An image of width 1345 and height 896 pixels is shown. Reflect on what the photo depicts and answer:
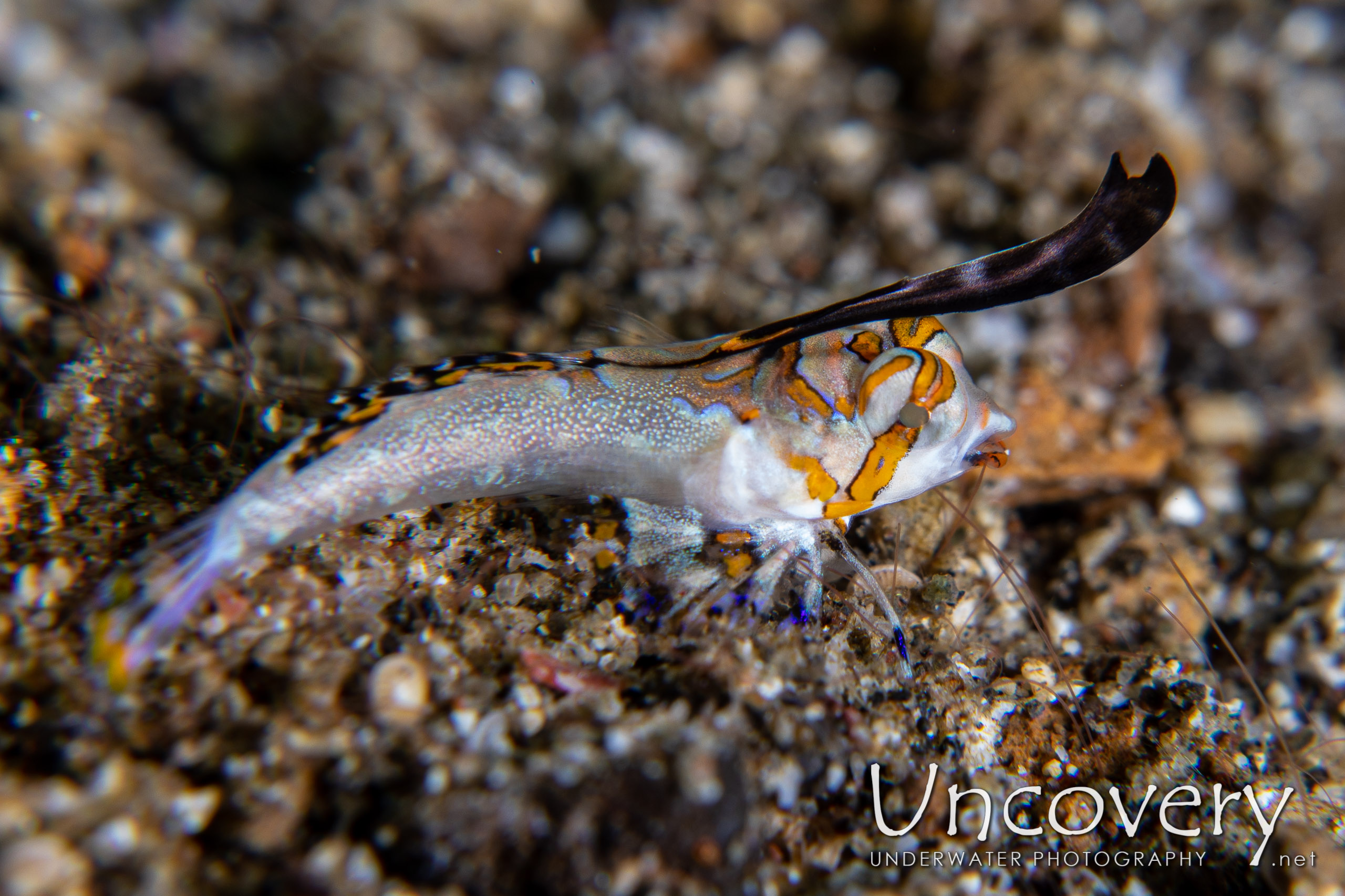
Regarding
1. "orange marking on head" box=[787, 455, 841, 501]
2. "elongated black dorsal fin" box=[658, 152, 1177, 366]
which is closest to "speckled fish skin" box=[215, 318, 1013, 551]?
"orange marking on head" box=[787, 455, 841, 501]

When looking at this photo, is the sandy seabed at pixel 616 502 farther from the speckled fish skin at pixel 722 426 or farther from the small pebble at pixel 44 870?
the speckled fish skin at pixel 722 426

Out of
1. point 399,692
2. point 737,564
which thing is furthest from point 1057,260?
point 399,692

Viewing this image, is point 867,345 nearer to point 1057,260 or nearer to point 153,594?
point 1057,260

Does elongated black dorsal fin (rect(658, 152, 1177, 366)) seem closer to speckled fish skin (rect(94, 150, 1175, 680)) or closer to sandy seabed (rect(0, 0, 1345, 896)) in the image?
speckled fish skin (rect(94, 150, 1175, 680))

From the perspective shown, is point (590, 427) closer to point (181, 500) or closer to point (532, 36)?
point (181, 500)

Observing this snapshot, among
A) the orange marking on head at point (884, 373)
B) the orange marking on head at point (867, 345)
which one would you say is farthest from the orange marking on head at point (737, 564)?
the orange marking on head at point (867, 345)

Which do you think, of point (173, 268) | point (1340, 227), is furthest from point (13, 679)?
point (1340, 227)
